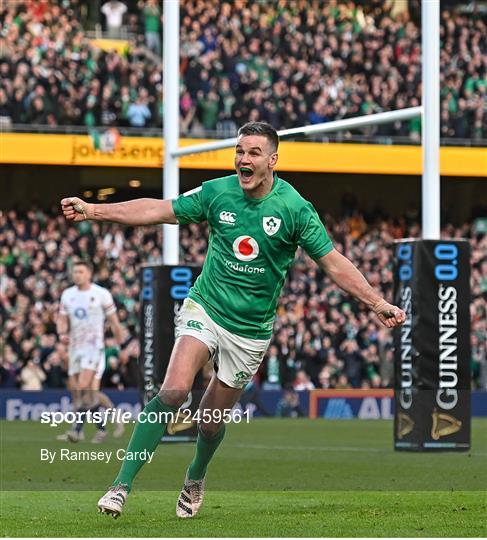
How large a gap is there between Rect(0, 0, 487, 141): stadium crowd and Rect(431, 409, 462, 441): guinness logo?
52.6 ft

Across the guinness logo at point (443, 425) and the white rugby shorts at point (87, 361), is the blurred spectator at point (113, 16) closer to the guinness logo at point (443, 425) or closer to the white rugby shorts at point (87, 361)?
the white rugby shorts at point (87, 361)

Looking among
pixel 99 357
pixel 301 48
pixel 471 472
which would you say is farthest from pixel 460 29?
pixel 471 472

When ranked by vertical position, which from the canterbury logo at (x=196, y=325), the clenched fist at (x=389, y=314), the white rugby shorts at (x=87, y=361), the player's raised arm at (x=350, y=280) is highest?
the player's raised arm at (x=350, y=280)

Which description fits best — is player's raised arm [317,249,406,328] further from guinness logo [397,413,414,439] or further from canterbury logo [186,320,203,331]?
guinness logo [397,413,414,439]

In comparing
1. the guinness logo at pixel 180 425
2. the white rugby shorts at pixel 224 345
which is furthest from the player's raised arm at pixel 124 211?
the guinness logo at pixel 180 425

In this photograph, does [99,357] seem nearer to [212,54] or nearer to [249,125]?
[249,125]

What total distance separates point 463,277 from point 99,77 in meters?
16.7

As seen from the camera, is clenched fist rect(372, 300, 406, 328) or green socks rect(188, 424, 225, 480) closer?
clenched fist rect(372, 300, 406, 328)

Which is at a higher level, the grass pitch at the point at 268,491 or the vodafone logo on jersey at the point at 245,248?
the vodafone logo on jersey at the point at 245,248

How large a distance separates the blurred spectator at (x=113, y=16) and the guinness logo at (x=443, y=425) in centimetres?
2078

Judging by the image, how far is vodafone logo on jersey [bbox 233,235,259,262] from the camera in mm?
8625

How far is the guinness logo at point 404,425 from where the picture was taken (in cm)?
1501

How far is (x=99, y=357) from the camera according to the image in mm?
17516

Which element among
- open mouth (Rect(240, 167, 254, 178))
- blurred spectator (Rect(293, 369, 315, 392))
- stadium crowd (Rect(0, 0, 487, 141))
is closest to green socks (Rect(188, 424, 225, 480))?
open mouth (Rect(240, 167, 254, 178))
